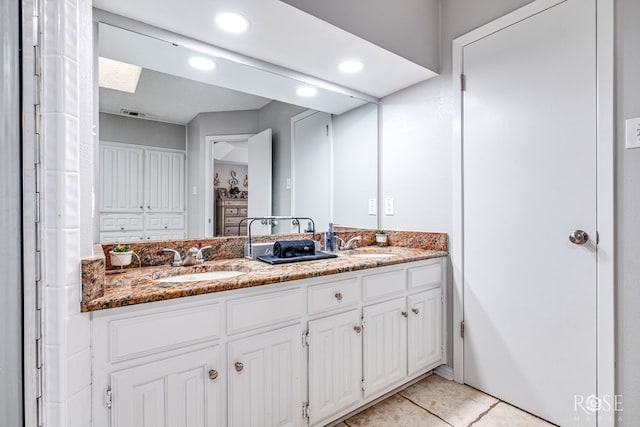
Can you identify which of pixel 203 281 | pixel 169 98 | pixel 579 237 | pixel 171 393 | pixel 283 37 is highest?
pixel 283 37

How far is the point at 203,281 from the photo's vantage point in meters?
1.20

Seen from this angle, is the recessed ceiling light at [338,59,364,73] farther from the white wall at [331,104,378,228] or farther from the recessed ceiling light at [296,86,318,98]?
the white wall at [331,104,378,228]

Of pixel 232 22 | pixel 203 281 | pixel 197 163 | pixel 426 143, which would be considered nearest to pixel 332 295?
pixel 203 281

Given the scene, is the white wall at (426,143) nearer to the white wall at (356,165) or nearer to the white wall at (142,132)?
the white wall at (356,165)

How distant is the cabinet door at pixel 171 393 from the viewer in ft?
3.19

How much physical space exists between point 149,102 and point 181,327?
1.15 m

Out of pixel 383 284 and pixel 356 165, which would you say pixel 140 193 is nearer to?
pixel 383 284

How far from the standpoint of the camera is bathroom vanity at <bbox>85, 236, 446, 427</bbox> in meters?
0.98

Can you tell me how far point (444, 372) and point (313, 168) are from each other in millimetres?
1639

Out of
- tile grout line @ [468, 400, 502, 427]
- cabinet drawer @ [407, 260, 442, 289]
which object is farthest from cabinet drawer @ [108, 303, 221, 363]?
tile grout line @ [468, 400, 502, 427]

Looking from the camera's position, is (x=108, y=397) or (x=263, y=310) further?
(x=263, y=310)

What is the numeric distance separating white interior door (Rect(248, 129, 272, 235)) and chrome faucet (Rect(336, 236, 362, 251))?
0.57 metres

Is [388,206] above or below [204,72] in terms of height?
below

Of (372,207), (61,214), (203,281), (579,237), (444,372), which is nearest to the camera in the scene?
(61,214)
